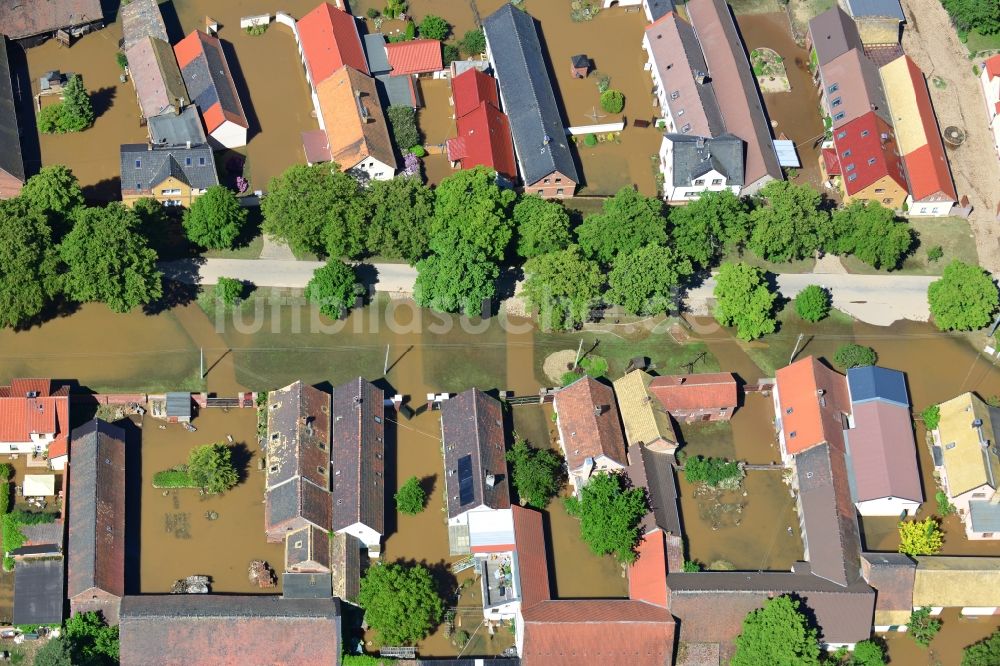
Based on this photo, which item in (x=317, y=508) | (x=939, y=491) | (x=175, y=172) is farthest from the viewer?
(x=175, y=172)

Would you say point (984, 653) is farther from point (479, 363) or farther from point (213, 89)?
point (213, 89)

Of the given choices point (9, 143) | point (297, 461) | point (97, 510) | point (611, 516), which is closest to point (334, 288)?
point (297, 461)

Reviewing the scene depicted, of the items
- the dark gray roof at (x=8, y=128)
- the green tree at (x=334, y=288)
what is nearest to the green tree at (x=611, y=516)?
the green tree at (x=334, y=288)

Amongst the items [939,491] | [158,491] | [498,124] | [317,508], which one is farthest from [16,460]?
[939,491]

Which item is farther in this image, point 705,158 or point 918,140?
point 918,140

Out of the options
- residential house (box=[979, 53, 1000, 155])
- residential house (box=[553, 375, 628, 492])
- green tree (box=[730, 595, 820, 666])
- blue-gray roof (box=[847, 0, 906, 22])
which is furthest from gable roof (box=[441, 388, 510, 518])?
blue-gray roof (box=[847, 0, 906, 22])

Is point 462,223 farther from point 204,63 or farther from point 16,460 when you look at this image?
point 16,460
